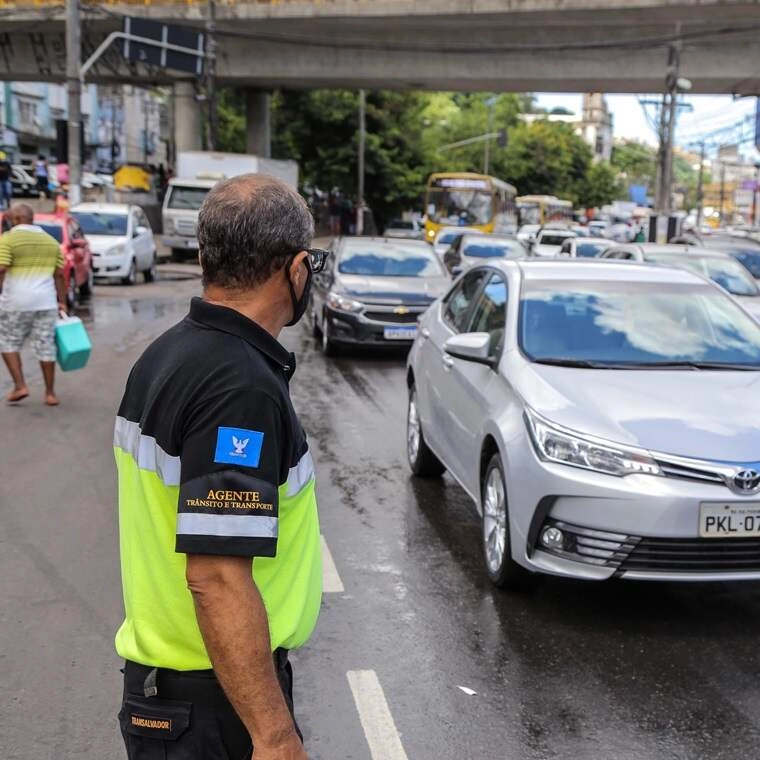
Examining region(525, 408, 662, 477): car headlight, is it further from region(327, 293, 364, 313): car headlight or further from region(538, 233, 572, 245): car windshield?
region(538, 233, 572, 245): car windshield

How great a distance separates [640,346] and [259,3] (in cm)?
3237

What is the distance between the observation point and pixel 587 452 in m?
4.84

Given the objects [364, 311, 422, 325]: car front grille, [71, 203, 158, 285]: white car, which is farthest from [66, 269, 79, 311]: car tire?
[364, 311, 422, 325]: car front grille

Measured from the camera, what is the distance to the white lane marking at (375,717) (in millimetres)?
3748

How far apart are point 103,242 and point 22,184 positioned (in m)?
23.2

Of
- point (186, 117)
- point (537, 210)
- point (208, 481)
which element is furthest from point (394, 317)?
point (537, 210)

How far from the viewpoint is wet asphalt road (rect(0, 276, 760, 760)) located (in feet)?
12.7

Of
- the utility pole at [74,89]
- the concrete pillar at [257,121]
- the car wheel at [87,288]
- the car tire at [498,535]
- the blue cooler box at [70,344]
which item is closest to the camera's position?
the car tire at [498,535]

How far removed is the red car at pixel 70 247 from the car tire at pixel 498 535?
1353 centimetres

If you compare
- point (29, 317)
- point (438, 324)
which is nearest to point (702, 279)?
point (438, 324)

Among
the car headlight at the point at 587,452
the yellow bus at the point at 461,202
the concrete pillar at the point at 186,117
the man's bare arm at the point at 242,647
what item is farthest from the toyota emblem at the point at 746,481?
the concrete pillar at the point at 186,117

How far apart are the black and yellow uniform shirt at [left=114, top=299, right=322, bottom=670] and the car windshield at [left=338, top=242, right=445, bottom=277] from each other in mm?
12945

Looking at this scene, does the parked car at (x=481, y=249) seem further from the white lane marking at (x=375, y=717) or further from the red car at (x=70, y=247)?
the white lane marking at (x=375, y=717)

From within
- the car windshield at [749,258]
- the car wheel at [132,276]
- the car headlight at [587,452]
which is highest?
the car headlight at [587,452]
